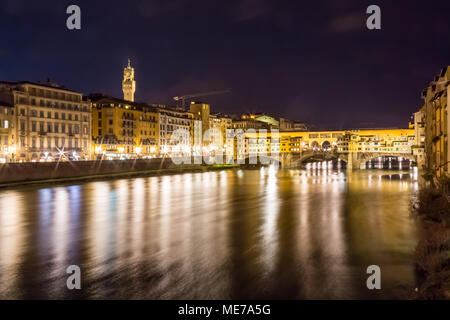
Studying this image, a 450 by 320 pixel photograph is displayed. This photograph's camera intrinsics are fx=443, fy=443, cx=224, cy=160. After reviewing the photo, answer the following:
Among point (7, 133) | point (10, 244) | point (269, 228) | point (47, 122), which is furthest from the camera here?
point (47, 122)

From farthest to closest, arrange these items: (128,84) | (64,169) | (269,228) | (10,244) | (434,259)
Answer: (128,84) → (64,169) → (269,228) → (10,244) → (434,259)

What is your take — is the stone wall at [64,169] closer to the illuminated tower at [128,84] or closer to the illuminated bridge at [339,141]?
the illuminated bridge at [339,141]

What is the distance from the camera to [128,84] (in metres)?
114

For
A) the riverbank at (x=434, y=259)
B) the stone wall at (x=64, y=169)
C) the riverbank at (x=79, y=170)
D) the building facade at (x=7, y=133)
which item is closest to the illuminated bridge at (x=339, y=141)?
the riverbank at (x=79, y=170)

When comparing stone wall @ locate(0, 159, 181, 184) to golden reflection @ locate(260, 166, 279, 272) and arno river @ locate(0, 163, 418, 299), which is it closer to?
arno river @ locate(0, 163, 418, 299)

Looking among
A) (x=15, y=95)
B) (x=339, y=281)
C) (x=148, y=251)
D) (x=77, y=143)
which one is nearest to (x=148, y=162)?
(x=77, y=143)

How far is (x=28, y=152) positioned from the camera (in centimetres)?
5325

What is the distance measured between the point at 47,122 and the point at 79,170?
1593 cm

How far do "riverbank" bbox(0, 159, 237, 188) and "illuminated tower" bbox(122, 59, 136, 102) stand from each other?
181 feet

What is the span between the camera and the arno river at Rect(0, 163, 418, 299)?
10008 mm

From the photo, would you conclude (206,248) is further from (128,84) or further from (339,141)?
(128,84)

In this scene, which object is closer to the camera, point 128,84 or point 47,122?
point 47,122

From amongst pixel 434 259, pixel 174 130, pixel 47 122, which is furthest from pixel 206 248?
pixel 174 130

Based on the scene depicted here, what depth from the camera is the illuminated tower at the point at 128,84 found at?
114 meters
